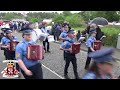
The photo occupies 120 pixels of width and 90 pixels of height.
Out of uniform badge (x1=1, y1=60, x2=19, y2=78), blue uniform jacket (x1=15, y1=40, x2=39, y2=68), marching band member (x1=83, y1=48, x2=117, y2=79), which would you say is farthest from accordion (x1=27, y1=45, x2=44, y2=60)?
marching band member (x1=83, y1=48, x2=117, y2=79)

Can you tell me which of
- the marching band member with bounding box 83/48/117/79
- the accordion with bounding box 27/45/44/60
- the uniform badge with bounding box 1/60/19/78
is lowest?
the uniform badge with bounding box 1/60/19/78

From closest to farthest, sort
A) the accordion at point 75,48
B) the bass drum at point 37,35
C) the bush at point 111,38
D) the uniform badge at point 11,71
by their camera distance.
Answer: the accordion at point 75,48, the uniform badge at point 11,71, the bass drum at point 37,35, the bush at point 111,38

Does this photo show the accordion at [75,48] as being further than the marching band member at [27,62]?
Yes

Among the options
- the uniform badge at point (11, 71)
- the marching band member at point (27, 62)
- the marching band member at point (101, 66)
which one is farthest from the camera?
the uniform badge at point (11, 71)

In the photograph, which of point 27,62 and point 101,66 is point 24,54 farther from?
point 101,66

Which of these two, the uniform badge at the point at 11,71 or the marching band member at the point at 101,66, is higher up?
the marching band member at the point at 101,66

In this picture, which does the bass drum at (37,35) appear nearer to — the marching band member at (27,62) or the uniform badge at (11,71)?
the uniform badge at (11,71)

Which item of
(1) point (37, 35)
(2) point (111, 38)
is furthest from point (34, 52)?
(2) point (111, 38)

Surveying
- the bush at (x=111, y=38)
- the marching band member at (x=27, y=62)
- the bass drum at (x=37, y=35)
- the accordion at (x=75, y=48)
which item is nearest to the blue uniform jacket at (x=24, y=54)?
the marching band member at (x=27, y=62)

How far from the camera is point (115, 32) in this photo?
57.6ft

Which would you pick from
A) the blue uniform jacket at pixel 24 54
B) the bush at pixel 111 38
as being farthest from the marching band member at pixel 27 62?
the bush at pixel 111 38

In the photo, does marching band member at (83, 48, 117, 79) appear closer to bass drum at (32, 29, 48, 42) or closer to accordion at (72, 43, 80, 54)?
accordion at (72, 43, 80, 54)

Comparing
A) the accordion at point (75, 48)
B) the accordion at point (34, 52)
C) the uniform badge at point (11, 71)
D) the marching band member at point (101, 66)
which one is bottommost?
the uniform badge at point (11, 71)
